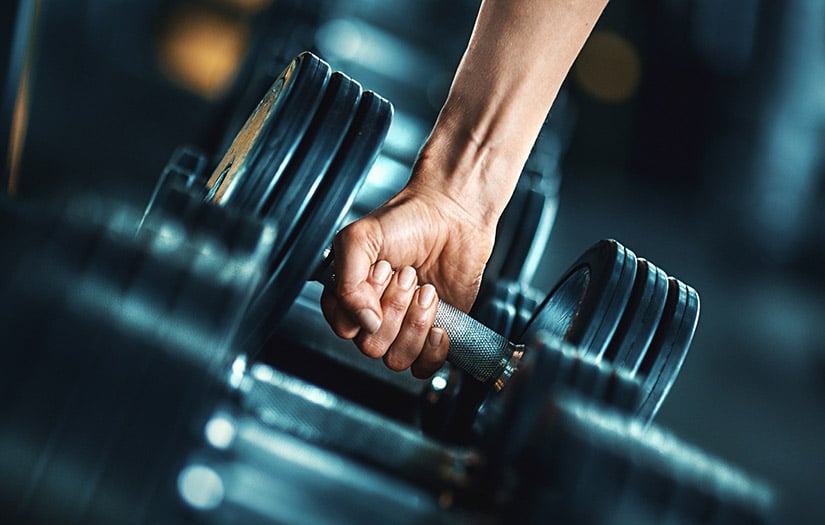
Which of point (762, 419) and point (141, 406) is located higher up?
point (762, 419)

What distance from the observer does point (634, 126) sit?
515 centimetres

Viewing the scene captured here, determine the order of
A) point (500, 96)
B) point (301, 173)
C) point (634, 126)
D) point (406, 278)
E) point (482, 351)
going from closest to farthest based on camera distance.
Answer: point (301, 173) < point (482, 351) < point (406, 278) < point (500, 96) < point (634, 126)

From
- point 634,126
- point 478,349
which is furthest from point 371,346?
point 634,126

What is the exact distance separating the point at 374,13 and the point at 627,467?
11.1 ft

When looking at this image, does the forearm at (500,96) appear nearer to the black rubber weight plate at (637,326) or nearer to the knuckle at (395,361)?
the knuckle at (395,361)

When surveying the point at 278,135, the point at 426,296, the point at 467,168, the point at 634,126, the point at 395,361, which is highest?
the point at 634,126

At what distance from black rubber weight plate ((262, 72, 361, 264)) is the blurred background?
464 mm

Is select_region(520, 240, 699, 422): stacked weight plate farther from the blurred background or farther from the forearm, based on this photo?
the blurred background

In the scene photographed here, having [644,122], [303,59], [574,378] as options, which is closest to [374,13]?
[644,122]

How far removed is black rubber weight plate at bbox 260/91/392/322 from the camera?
94 cm

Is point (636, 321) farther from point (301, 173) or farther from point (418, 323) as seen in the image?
point (301, 173)

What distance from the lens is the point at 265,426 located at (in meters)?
0.72

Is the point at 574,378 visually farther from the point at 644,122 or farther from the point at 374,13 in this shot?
the point at 644,122

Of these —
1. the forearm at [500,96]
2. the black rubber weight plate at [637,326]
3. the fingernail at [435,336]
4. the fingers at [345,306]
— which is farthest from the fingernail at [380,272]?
the black rubber weight plate at [637,326]
